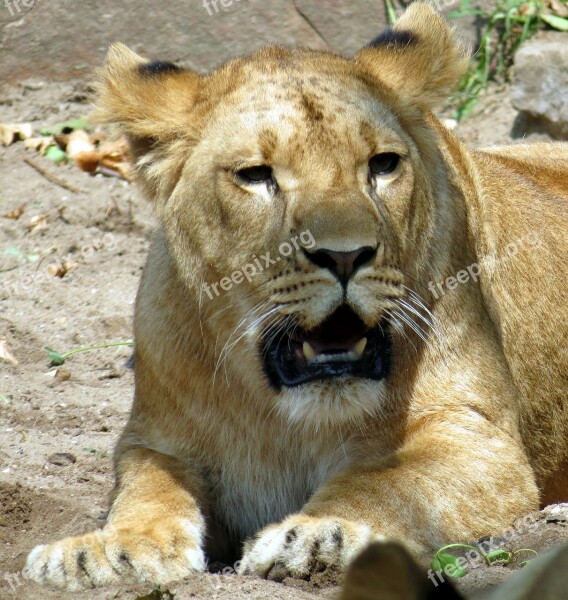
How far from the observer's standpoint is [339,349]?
3.58 metres

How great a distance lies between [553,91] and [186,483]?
444 cm

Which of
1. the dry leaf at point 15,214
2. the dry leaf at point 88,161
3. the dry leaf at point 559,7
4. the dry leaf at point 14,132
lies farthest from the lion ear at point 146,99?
the dry leaf at point 559,7

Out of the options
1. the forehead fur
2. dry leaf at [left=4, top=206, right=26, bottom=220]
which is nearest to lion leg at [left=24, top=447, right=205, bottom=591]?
the forehead fur

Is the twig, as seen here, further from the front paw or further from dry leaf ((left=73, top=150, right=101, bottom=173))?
the front paw

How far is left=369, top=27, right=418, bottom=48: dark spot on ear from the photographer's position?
4.25 m

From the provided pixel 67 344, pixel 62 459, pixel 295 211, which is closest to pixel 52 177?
pixel 67 344

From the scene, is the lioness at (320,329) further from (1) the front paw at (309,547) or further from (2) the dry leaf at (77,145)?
(2) the dry leaf at (77,145)

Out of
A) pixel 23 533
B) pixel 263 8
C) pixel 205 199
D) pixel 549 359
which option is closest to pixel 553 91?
pixel 263 8

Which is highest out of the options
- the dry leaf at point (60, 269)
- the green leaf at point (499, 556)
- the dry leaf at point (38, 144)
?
the green leaf at point (499, 556)

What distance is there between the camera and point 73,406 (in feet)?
17.9

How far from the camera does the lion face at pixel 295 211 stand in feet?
11.4

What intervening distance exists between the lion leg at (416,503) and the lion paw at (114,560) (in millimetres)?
198

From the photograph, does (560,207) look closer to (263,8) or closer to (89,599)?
(89,599)

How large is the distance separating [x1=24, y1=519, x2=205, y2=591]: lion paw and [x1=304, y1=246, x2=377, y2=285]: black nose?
0.94 metres
